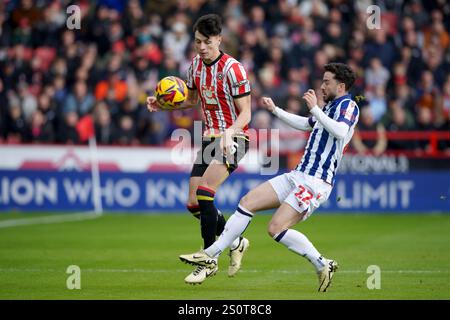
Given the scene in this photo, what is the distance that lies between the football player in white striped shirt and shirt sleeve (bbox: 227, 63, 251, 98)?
1.79 feet

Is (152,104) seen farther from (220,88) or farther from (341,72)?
(341,72)

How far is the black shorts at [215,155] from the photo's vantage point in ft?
34.4

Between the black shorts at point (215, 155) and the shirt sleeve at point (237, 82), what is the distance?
1.58 feet

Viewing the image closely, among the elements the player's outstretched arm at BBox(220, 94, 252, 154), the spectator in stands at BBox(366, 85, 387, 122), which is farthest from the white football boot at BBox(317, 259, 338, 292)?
the spectator in stands at BBox(366, 85, 387, 122)

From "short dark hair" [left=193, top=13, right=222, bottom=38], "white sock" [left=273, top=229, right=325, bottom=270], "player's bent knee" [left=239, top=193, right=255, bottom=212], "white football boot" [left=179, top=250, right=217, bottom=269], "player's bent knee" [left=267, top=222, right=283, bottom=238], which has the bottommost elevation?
"white football boot" [left=179, top=250, right=217, bottom=269]

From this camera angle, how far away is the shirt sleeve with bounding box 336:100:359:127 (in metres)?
9.59

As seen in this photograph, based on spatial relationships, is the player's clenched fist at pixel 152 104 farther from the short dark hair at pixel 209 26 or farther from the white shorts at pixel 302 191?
the white shorts at pixel 302 191

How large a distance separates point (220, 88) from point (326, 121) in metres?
1.57

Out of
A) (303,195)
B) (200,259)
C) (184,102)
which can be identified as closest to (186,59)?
(184,102)

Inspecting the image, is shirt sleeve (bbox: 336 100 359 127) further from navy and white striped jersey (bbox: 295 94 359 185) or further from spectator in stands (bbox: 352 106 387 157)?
spectator in stands (bbox: 352 106 387 157)

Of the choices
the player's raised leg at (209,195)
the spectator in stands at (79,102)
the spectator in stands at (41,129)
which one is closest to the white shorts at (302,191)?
the player's raised leg at (209,195)
